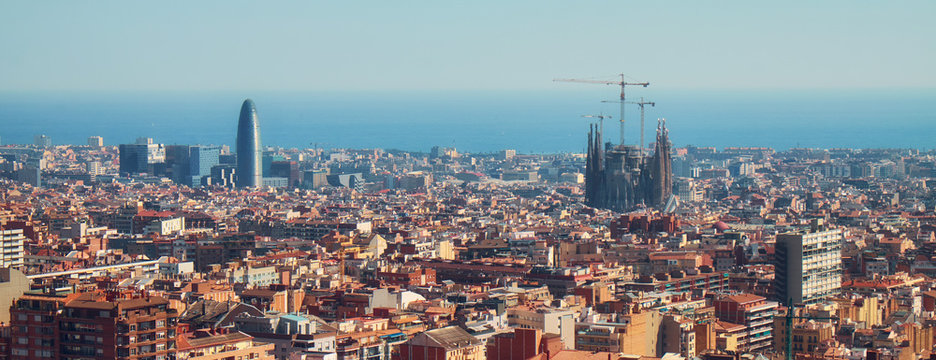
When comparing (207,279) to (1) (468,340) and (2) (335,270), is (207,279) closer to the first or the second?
(2) (335,270)

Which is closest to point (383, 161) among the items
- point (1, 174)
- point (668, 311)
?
point (1, 174)

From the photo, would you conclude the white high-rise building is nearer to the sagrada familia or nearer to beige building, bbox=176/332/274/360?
beige building, bbox=176/332/274/360

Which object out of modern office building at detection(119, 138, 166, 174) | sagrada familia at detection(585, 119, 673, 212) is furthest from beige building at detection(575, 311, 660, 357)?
modern office building at detection(119, 138, 166, 174)

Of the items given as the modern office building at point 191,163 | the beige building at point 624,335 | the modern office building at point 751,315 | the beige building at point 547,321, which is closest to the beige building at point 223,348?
the beige building at point 547,321

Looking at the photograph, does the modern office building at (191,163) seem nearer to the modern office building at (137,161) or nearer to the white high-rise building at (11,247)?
the modern office building at (137,161)

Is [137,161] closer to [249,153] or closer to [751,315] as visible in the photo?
[249,153]

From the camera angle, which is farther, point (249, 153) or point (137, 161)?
point (137, 161)

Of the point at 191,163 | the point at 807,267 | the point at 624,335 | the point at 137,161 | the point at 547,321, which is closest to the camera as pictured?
the point at 624,335

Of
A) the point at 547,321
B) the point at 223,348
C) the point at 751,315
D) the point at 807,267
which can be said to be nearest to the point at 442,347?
the point at 223,348
